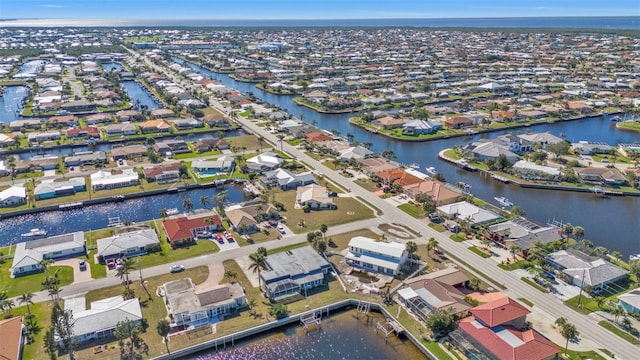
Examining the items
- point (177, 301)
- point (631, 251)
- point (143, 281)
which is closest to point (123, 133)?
point (143, 281)

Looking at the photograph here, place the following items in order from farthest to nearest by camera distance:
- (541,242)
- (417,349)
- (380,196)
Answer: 1. (380,196)
2. (541,242)
3. (417,349)

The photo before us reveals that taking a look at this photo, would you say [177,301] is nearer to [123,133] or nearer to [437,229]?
[437,229]


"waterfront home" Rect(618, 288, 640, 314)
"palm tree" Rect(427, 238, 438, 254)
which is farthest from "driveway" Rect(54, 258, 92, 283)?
"waterfront home" Rect(618, 288, 640, 314)

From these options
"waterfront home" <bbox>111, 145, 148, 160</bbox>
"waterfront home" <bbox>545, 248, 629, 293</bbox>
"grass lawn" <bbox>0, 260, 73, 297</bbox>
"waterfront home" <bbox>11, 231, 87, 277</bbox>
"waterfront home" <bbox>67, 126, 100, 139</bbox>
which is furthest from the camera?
"waterfront home" <bbox>67, 126, 100, 139</bbox>

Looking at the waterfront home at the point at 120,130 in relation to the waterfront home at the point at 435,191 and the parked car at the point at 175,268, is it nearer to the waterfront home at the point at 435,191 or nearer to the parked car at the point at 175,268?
the parked car at the point at 175,268

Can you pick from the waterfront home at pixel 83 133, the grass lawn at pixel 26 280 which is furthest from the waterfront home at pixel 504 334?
the waterfront home at pixel 83 133

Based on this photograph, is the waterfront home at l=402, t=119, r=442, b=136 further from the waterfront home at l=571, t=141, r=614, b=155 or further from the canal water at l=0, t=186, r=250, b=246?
the canal water at l=0, t=186, r=250, b=246
